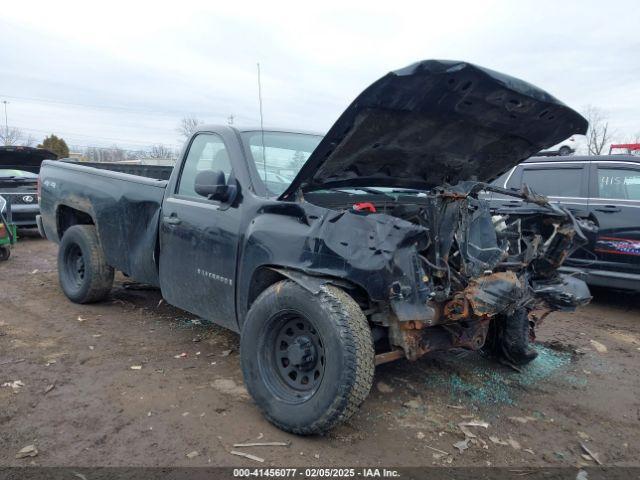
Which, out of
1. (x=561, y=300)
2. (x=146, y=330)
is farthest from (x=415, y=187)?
(x=146, y=330)

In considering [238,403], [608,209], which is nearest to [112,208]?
[238,403]

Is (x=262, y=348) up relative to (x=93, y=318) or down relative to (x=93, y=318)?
up

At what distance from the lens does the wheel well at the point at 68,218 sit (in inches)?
232

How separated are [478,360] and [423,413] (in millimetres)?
1172

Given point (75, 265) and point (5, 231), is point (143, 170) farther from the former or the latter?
point (5, 231)

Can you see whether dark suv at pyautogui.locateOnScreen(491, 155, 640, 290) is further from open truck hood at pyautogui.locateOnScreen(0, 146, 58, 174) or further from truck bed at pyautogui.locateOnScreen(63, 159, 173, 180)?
open truck hood at pyautogui.locateOnScreen(0, 146, 58, 174)

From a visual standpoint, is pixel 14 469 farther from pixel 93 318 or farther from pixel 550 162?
pixel 550 162

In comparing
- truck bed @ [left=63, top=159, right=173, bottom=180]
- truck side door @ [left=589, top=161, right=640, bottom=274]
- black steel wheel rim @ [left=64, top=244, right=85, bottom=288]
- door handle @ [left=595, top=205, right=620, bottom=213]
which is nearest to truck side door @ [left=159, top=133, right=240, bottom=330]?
black steel wheel rim @ [left=64, top=244, right=85, bottom=288]

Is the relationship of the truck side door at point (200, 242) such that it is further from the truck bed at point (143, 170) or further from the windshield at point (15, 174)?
the windshield at point (15, 174)

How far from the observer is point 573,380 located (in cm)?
407

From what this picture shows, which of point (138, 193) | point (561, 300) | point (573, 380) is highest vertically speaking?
point (138, 193)

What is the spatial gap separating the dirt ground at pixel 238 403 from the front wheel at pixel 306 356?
0.59ft

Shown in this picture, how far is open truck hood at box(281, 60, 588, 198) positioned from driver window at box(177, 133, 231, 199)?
0.93 m

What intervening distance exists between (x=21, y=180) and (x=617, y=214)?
1035 cm
